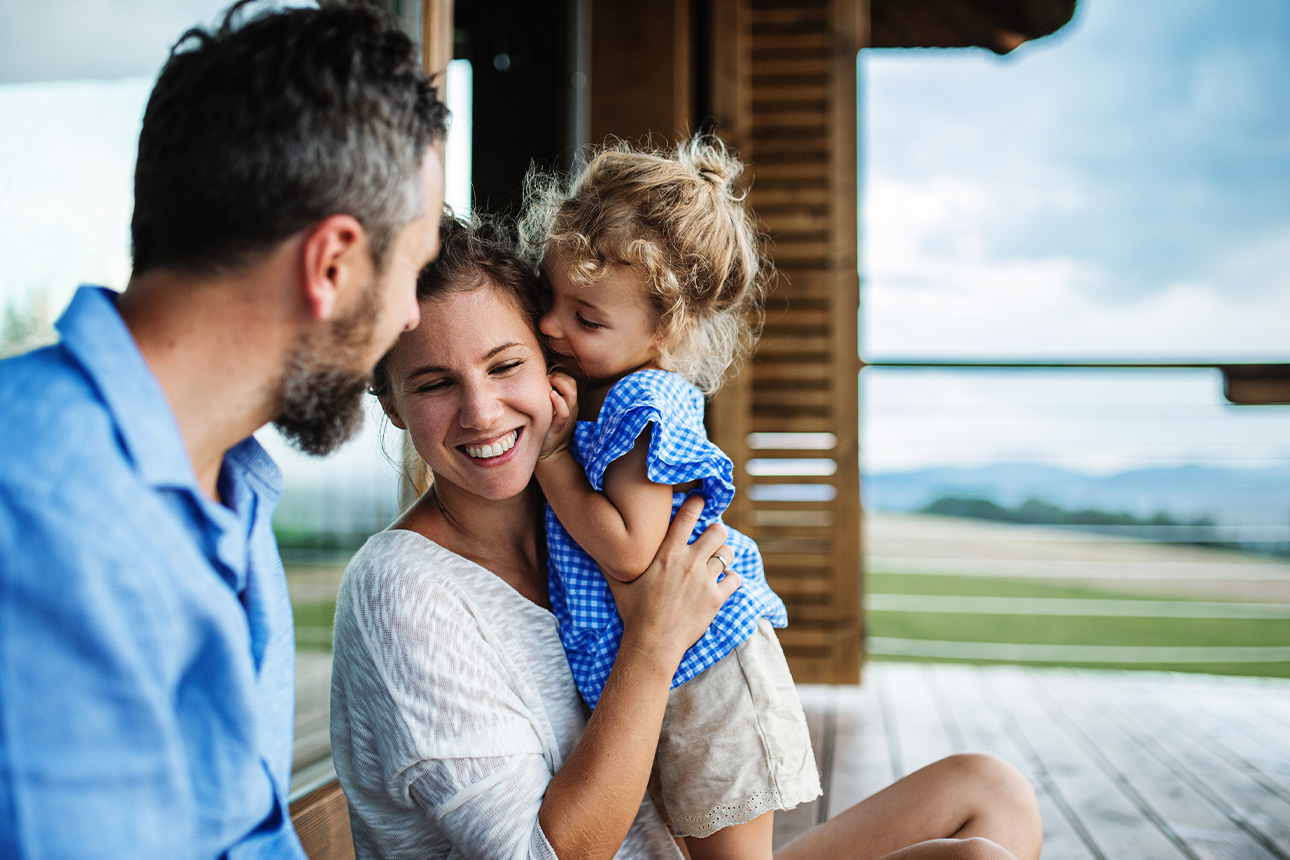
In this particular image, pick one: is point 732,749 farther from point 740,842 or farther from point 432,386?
point 432,386

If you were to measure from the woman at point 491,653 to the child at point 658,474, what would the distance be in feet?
0.15

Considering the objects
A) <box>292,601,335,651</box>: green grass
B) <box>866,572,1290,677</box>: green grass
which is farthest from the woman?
<box>866,572,1290,677</box>: green grass

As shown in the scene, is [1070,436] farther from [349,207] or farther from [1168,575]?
[349,207]

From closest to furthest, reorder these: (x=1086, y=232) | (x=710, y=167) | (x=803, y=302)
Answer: (x=710, y=167) → (x=803, y=302) → (x=1086, y=232)

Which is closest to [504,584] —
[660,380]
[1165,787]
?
[660,380]

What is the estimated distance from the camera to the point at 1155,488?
4770mm

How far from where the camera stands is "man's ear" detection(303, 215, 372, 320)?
2.40ft

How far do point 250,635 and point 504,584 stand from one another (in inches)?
14.5

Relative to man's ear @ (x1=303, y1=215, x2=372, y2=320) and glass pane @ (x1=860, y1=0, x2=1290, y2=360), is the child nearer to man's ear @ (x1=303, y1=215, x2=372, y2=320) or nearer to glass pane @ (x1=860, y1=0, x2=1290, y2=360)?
man's ear @ (x1=303, y1=215, x2=372, y2=320)

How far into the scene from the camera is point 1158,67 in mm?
15430

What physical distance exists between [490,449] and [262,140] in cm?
46

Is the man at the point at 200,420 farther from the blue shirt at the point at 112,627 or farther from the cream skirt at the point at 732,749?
the cream skirt at the point at 732,749

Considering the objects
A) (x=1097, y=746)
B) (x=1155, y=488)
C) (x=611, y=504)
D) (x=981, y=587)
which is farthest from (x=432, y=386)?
(x=981, y=587)

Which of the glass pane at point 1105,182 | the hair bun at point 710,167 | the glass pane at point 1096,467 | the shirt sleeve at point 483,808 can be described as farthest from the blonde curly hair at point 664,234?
the glass pane at point 1105,182
